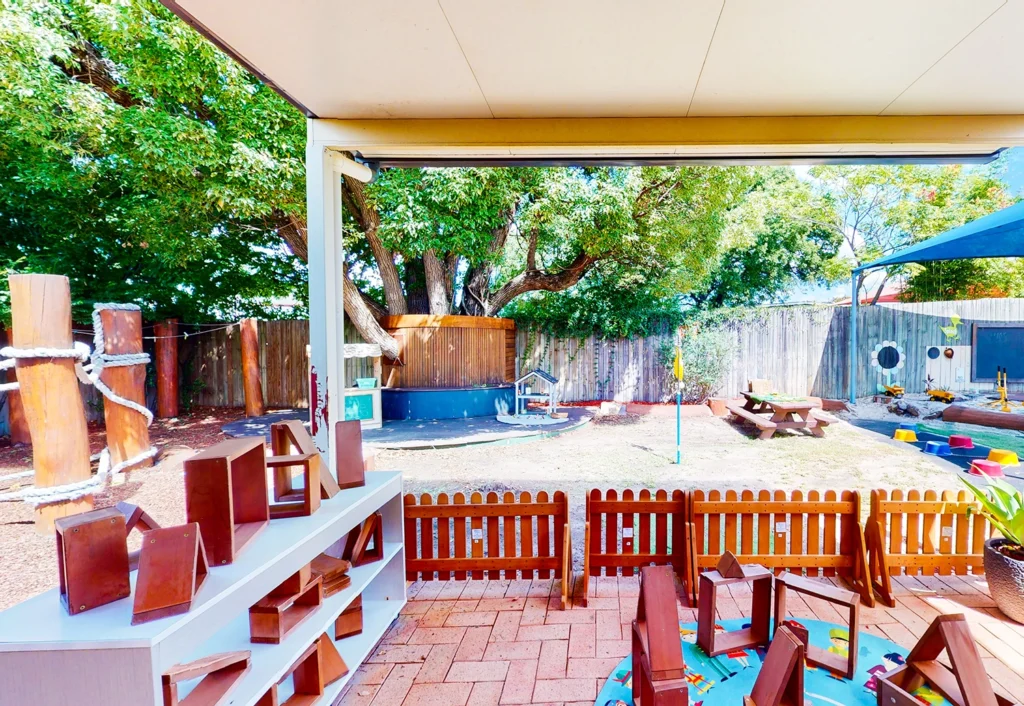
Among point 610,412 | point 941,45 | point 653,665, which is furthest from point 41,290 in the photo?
point 610,412

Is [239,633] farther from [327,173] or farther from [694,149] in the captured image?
[694,149]

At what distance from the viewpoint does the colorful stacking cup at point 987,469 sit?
4.59m

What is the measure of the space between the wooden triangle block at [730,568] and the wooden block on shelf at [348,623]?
170 cm

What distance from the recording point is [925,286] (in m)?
11.8

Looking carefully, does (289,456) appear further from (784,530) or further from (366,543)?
(784,530)

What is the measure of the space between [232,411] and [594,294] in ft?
26.1

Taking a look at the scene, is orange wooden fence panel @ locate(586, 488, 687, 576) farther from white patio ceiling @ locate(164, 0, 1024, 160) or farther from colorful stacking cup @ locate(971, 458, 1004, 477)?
colorful stacking cup @ locate(971, 458, 1004, 477)

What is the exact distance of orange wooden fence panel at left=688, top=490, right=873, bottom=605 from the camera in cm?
266

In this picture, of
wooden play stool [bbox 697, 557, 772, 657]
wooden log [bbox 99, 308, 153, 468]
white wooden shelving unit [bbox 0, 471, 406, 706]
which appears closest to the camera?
white wooden shelving unit [bbox 0, 471, 406, 706]

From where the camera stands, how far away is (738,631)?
207 centimetres

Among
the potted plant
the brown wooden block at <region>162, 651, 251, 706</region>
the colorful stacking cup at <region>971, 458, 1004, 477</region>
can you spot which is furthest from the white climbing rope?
the colorful stacking cup at <region>971, 458, 1004, 477</region>

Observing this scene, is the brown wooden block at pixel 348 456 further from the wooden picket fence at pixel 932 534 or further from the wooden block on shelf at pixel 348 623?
the wooden picket fence at pixel 932 534

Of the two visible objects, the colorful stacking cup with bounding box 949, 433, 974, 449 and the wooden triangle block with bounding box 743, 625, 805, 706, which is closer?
the wooden triangle block with bounding box 743, 625, 805, 706

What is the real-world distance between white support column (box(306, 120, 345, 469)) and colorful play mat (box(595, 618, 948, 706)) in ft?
5.89
